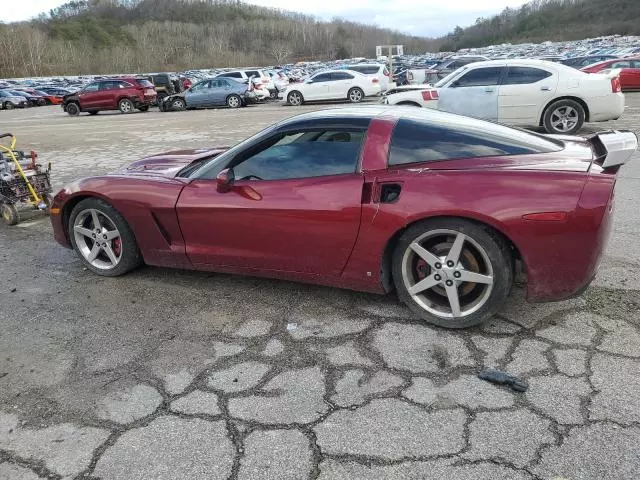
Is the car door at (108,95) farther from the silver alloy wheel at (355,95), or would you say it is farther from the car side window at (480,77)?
the car side window at (480,77)

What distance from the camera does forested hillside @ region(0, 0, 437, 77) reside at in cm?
9438

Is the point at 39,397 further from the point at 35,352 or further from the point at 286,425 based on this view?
the point at 286,425

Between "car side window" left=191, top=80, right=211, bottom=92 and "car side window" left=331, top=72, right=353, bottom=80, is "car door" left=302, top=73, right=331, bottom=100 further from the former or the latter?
"car side window" left=191, top=80, right=211, bottom=92

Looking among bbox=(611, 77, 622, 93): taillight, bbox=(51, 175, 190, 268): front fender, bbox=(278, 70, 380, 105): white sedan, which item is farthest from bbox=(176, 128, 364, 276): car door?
bbox=(278, 70, 380, 105): white sedan

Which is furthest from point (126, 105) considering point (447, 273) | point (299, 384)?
point (299, 384)

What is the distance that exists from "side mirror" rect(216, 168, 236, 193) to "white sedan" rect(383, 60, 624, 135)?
7955mm

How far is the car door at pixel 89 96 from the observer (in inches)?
999

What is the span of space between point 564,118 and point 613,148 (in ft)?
26.9

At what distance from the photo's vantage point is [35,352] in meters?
3.29

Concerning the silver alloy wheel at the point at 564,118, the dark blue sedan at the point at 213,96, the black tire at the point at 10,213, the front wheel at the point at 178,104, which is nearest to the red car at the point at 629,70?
the silver alloy wheel at the point at 564,118

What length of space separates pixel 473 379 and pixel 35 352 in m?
2.64

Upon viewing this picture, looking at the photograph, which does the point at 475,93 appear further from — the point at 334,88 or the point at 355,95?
the point at 334,88

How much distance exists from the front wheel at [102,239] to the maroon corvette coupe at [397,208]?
0.04m

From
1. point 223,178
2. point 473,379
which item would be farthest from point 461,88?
point 473,379
